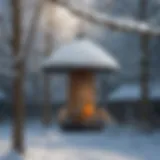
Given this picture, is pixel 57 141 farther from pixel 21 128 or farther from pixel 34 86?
pixel 34 86

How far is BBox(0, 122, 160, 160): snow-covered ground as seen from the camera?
603 inches

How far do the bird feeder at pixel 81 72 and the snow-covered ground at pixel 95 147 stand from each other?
0.68 meters

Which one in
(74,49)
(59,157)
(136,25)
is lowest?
(59,157)

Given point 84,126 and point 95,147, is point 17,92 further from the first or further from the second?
point 84,126

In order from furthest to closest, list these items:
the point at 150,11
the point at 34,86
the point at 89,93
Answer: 1. the point at 34,86
2. the point at 150,11
3. the point at 89,93

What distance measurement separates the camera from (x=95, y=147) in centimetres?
1745

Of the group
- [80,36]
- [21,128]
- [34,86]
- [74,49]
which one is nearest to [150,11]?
[80,36]

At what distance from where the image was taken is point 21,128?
53.3 feet

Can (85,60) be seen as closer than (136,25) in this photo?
No

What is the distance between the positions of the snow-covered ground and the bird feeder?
2.22 feet

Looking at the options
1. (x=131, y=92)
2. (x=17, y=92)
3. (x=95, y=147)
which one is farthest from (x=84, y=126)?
(x=131, y=92)

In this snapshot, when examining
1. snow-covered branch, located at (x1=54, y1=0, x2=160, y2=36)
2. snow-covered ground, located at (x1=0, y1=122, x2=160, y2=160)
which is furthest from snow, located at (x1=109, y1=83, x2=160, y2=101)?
snow-covered branch, located at (x1=54, y1=0, x2=160, y2=36)

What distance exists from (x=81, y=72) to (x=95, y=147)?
2.38 m

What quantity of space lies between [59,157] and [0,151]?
186 cm
